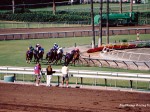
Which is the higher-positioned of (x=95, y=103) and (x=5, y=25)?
(x=5, y=25)

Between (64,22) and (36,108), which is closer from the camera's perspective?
(36,108)

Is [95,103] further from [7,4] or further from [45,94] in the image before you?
[7,4]

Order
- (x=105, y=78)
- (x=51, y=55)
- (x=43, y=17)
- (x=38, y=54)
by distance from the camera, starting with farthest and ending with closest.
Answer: (x=43, y=17) → (x=38, y=54) → (x=51, y=55) → (x=105, y=78)

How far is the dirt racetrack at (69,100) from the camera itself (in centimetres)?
1208

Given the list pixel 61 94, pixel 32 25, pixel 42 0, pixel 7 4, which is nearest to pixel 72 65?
pixel 61 94

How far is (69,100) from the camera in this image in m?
13.2

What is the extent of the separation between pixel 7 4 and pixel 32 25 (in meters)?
21.5

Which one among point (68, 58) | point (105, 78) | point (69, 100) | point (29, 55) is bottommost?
point (69, 100)

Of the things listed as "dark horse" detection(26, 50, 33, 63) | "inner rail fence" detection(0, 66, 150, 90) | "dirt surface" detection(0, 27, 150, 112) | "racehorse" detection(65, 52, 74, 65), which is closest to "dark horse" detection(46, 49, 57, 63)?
"racehorse" detection(65, 52, 74, 65)

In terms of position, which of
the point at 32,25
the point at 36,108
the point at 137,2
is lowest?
the point at 36,108

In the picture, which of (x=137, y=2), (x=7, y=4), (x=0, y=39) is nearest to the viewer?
(x=0, y=39)

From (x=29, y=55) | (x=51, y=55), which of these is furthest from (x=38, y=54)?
(x=51, y=55)

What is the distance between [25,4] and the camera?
67.2m

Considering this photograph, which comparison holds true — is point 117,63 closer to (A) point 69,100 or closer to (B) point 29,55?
(B) point 29,55
